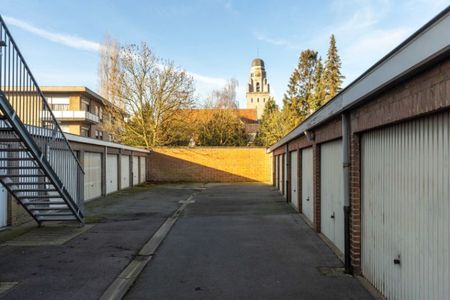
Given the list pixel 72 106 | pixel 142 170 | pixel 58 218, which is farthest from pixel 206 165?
pixel 58 218

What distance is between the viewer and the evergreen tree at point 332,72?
151 feet

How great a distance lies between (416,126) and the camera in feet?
14.0

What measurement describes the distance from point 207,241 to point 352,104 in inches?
184

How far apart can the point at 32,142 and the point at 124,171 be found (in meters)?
18.3

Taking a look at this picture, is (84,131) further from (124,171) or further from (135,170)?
(124,171)

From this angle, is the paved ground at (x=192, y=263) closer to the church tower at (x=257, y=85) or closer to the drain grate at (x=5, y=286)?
the drain grate at (x=5, y=286)

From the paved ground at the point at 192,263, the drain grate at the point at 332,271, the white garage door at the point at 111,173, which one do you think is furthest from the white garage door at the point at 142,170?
the drain grate at the point at 332,271

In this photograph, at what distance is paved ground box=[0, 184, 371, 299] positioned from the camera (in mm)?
5523

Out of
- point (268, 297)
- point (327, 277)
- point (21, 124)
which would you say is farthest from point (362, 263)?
point (21, 124)

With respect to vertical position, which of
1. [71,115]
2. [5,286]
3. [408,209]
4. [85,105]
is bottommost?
[5,286]

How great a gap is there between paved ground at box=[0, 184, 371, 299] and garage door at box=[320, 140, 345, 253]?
36 cm

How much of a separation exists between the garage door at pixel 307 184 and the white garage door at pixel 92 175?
9826 mm

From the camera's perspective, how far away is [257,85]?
109500mm

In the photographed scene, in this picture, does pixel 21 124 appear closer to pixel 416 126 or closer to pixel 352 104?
pixel 352 104
